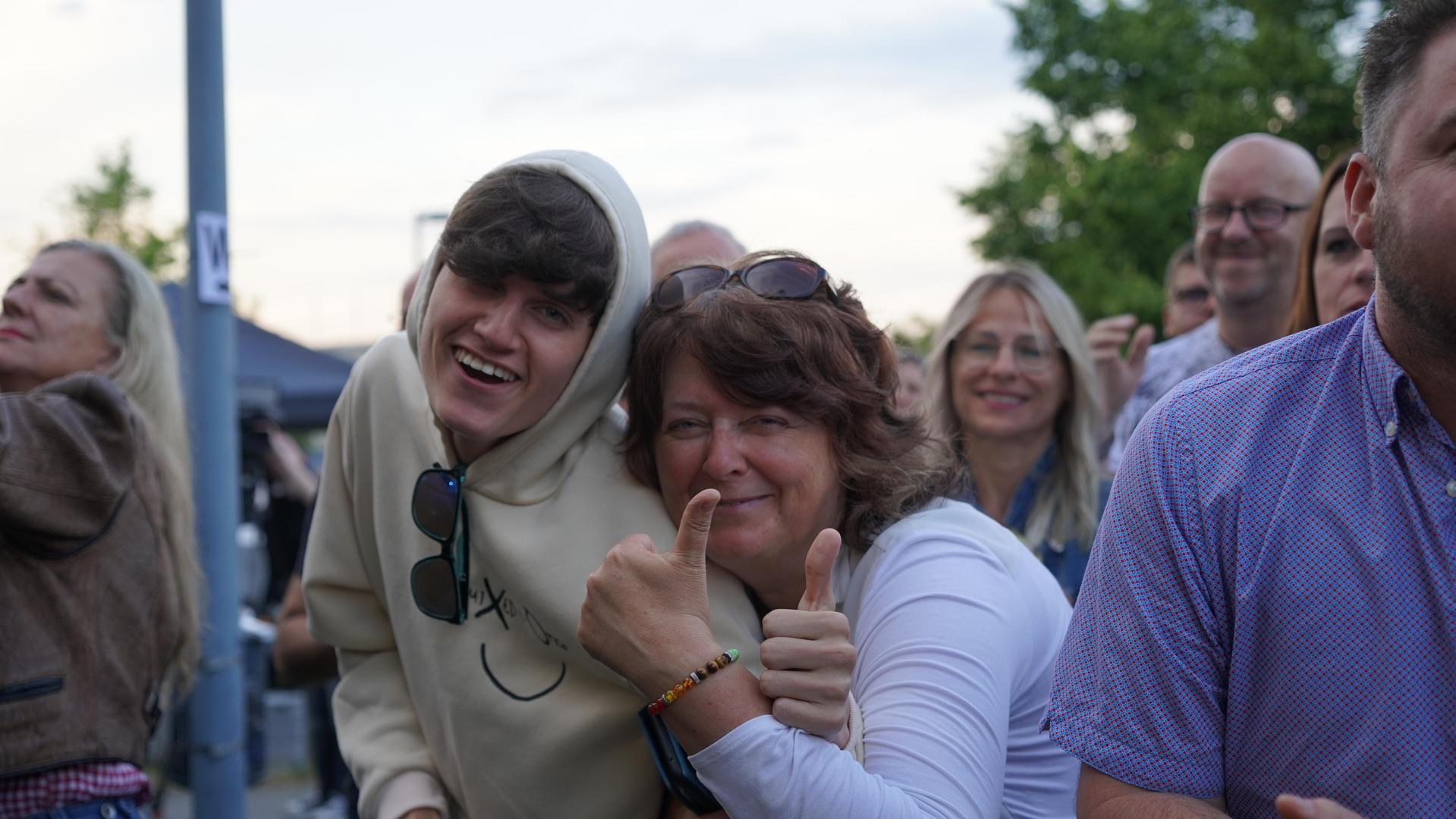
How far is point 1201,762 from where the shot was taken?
5.50 feet

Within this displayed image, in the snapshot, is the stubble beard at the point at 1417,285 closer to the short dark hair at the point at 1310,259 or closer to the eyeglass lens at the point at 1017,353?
the short dark hair at the point at 1310,259

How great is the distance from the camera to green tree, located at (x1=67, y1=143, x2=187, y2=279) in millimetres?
29781

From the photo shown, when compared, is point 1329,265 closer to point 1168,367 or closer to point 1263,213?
point 1263,213

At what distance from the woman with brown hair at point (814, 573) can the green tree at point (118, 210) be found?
100 ft

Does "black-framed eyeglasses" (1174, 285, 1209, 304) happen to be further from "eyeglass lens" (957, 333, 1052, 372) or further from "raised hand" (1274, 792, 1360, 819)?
"raised hand" (1274, 792, 1360, 819)

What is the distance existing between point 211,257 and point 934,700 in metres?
2.77

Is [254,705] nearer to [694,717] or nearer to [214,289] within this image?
[214,289]

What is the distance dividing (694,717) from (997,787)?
1.64ft

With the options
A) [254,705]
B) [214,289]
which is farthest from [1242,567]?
[254,705]

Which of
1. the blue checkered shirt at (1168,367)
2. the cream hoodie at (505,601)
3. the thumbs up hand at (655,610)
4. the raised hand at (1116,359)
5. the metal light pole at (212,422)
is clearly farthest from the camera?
the raised hand at (1116,359)

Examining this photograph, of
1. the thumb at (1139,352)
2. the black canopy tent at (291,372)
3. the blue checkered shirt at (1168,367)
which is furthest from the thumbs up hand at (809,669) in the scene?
the black canopy tent at (291,372)

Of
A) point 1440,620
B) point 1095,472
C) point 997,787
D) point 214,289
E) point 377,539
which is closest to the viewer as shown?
point 1440,620

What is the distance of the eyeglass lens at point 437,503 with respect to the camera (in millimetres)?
2316

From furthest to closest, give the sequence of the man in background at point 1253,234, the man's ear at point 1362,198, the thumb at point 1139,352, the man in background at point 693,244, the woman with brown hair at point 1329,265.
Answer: the thumb at point 1139,352 < the man in background at point 1253,234 < the man in background at point 693,244 < the woman with brown hair at point 1329,265 < the man's ear at point 1362,198
